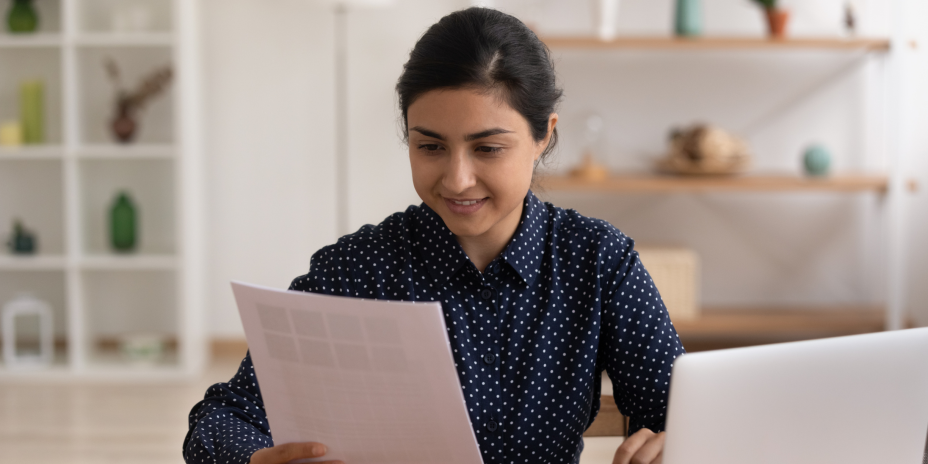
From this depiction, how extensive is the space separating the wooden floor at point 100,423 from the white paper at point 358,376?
55.7 inches

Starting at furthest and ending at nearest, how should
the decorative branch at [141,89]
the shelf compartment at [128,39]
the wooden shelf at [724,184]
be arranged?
the decorative branch at [141,89]
the shelf compartment at [128,39]
the wooden shelf at [724,184]

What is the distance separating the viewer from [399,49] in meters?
3.44

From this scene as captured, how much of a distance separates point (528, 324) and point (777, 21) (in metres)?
2.40

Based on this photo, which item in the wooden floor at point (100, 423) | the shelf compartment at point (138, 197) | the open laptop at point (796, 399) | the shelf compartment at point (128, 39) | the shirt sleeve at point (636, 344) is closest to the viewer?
the open laptop at point (796, 399)

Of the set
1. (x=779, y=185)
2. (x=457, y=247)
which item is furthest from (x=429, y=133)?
(x=779, y=185)

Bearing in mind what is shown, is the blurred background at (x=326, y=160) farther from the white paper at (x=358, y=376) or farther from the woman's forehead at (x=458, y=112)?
the white paper at (x=358, y=376)

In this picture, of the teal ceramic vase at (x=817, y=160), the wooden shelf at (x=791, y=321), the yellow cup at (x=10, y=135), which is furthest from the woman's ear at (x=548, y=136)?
the yellow cup at (x=10, y=135)

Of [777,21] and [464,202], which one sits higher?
[777,21]

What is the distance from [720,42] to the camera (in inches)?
121

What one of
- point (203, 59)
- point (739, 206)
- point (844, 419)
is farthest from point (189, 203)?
point (844, 419)

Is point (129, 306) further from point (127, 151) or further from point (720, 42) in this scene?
point (720, 42)

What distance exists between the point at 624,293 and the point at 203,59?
107 inches

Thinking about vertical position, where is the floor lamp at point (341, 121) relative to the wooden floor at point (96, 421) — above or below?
above

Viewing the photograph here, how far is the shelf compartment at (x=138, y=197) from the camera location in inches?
138
